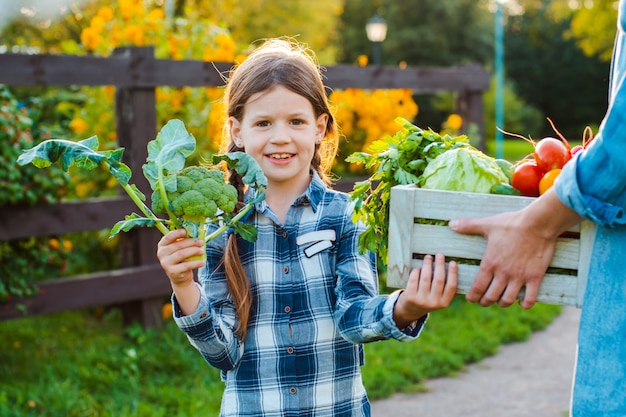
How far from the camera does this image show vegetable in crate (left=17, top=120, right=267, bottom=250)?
192cm

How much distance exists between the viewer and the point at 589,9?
23.1 meters

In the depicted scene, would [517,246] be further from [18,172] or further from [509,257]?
[18,172]

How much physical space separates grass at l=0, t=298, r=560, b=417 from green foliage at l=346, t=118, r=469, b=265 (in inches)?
92.9

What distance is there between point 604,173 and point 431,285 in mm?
517

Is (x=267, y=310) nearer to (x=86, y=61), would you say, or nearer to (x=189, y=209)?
(x=189, y=209)

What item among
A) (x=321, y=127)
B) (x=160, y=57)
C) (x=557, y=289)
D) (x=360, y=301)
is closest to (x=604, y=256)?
(x=557, y=289)

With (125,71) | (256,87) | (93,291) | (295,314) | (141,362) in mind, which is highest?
(125,71)

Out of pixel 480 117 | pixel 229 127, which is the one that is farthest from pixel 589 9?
pixel 229 127

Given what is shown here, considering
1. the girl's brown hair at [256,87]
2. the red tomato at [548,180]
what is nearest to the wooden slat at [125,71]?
the girl's brown hair at [256,87]

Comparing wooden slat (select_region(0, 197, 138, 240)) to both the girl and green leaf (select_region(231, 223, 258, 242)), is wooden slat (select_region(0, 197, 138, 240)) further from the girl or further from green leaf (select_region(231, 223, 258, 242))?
green leaf (select_region(231, 223, 258, 242))

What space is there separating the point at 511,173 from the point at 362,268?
552 mm

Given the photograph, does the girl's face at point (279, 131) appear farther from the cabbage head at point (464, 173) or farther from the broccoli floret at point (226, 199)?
the cabbage head at point (464, 173)

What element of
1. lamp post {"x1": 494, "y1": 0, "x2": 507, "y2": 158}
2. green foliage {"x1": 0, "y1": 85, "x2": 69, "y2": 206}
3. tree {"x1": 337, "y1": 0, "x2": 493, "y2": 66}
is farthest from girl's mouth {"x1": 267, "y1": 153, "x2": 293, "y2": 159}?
tree {"x1": 337, "y1": 0, "x2": 493, "y2": 66}

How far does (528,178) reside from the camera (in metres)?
1.84
